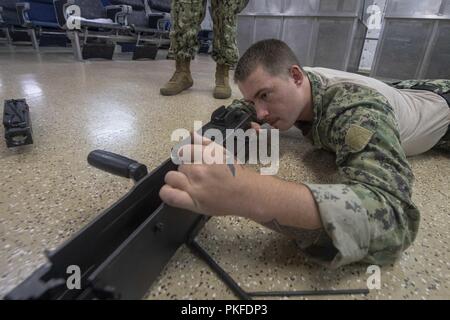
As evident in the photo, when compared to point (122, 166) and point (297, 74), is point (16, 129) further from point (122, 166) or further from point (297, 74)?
point (297, 74)

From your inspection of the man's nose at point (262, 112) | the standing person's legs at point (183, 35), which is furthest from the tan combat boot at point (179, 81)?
the man's nose at point (262, 112)

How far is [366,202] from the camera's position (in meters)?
0.32

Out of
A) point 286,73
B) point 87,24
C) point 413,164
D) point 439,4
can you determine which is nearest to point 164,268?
point 286,73

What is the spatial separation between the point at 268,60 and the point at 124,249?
1.65 feet

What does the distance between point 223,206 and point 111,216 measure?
0.12 meters

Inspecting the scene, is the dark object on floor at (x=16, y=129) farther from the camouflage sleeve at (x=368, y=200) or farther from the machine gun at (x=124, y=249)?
the camouflage sleeve at (x=368, y=200)

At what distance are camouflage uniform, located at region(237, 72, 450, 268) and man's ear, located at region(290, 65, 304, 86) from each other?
18cm

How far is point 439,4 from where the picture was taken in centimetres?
249

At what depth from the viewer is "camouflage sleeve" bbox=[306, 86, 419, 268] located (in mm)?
306

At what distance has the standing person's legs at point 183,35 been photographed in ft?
4.30

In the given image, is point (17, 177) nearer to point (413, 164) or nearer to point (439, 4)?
point (413, 164)

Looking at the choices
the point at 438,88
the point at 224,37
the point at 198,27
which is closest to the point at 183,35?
the point at 198,27

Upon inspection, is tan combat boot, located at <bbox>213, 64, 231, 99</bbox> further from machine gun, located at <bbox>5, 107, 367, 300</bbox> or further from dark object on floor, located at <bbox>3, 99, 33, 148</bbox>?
machine gun, located at <bbox>5, 107, 367, 300</bbox>

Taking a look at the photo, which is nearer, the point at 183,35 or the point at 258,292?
the point at 258,292
